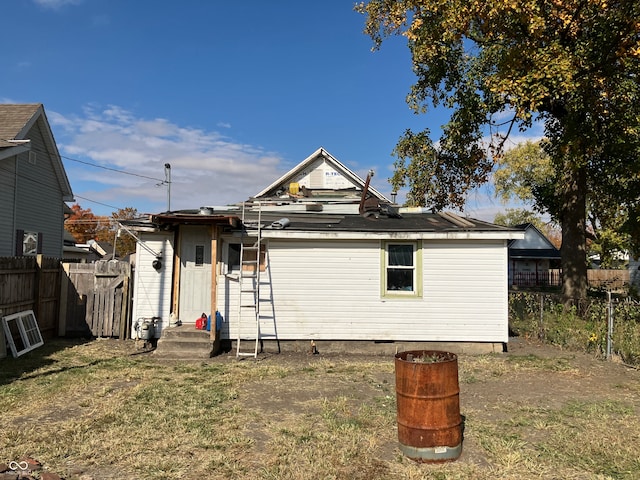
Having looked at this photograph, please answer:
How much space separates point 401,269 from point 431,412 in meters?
5.99

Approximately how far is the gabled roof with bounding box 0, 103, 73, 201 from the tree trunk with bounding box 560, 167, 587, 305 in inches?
694

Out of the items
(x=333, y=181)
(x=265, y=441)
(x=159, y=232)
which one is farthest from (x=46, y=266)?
(x=333, y=181)

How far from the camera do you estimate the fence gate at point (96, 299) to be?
1123 centimetres

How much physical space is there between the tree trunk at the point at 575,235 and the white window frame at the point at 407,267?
6.70 meters

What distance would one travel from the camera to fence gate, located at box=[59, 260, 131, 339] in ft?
36.9

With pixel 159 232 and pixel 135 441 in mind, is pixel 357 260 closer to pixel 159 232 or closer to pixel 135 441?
pixel 159 232

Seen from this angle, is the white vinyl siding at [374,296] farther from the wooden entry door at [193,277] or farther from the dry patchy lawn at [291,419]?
the dry patchy lawn at [291,419]

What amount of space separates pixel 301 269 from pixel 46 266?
6.22 metres

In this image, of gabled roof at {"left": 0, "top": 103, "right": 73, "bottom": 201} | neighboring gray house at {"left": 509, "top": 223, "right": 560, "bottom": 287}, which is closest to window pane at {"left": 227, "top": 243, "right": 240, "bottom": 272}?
gabled roof at {"left": 0, "top": 103, "right": 73, "bottom": 201}

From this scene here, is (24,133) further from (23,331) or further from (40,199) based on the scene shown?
(23,331)

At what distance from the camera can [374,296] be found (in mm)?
10188

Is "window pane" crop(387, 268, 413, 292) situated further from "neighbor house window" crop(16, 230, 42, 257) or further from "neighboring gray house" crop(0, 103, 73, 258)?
"neighbor house window" crop(16, 230, 42, 257)

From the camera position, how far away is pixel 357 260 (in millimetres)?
10289

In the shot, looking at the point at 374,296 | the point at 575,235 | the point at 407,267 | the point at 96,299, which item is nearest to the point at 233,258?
the point at 374,296
